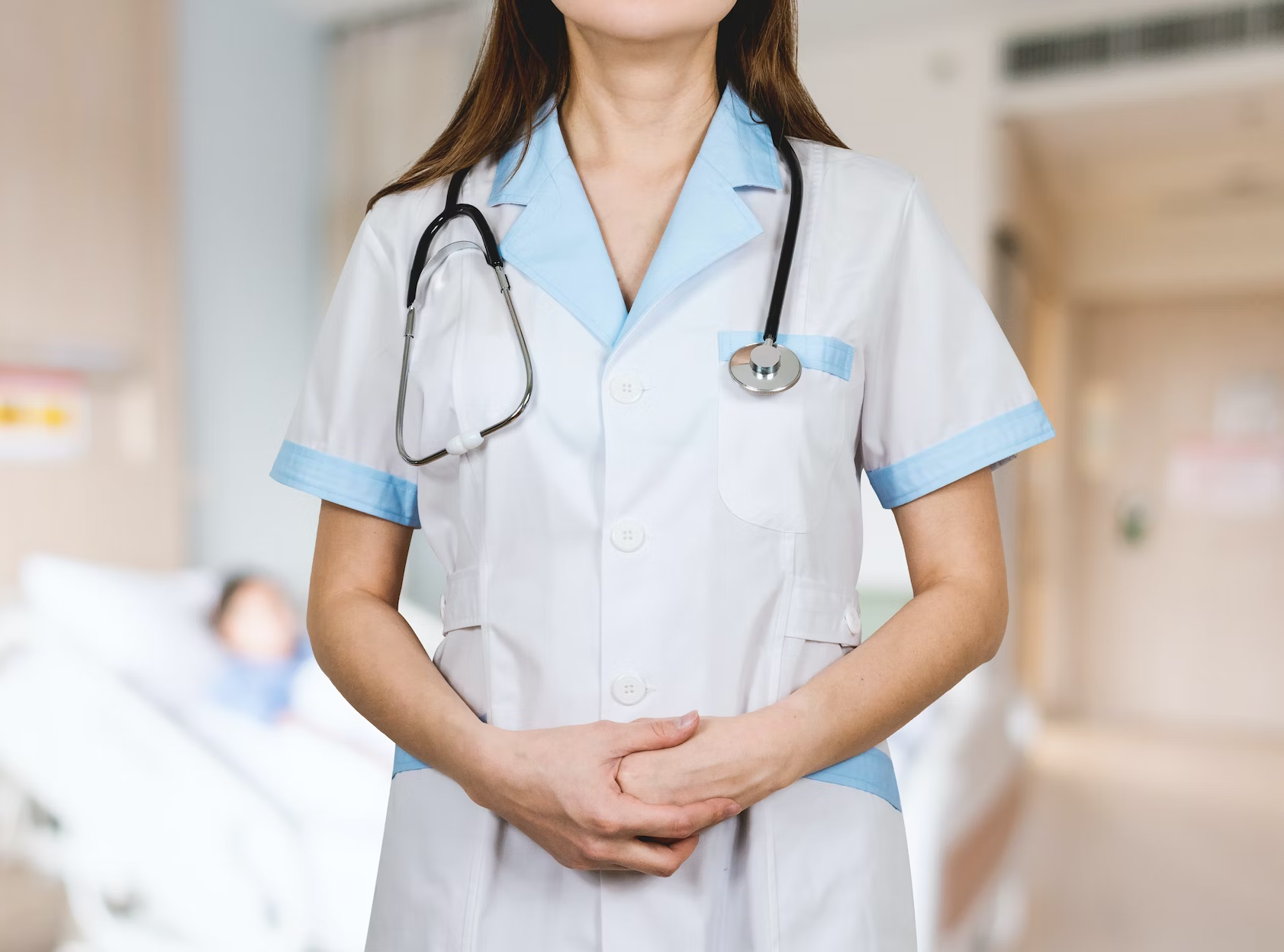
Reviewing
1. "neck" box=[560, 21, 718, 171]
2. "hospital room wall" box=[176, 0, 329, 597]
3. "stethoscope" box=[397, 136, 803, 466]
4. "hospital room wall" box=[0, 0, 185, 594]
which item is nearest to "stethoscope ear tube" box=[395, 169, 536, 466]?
"stethoscope" box=[397, 136, 803, 466]

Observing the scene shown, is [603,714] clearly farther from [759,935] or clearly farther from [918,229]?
[918,229]

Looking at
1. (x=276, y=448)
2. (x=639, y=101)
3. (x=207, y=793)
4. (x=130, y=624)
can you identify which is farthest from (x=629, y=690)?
(x=276, y=448)

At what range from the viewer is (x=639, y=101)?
30.4 inches

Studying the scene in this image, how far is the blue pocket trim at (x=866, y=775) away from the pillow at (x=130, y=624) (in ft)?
6.65

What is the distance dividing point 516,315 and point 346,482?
0.17m

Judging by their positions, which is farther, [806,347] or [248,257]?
[248,257]

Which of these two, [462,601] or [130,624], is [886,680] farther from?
[130,624]

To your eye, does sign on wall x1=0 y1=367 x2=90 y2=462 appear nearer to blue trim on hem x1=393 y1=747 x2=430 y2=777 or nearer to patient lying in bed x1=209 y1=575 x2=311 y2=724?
patient lying in bed x1=209 y1=575 x2=311 y2=724

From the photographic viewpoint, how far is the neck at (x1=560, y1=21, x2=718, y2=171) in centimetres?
75

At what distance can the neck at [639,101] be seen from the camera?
0.75 metres

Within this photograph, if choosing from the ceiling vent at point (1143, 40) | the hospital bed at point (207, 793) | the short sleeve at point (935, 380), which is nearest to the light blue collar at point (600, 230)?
the short sleeve at point (935, 380)

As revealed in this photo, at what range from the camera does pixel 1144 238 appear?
5887 mm

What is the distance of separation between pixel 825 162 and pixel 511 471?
0.32m

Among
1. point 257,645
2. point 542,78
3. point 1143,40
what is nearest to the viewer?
point 542,78
